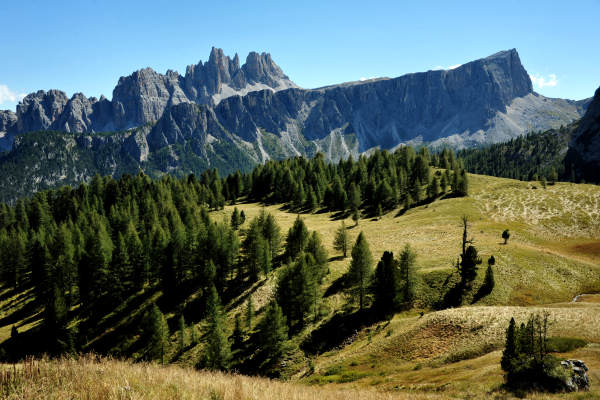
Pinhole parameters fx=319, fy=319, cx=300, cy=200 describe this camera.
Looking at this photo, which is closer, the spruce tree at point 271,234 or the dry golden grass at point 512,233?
the dry golden grass at point 512,233

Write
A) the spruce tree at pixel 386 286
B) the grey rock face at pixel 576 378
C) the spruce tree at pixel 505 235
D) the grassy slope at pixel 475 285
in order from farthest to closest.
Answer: the spruce tree at pixel 505 235 → the spruce tree at pixel 386 286 → the grassy slope at pixel 475 285 → the grey rock face at pixel 576 378

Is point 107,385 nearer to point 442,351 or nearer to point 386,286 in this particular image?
point 442,351

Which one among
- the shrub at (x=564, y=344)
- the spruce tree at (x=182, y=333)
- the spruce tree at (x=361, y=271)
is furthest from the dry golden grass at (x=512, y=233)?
the shrub at (x=564, y=344)

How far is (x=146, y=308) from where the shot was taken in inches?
2547

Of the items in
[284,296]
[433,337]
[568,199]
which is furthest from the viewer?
[568,199]

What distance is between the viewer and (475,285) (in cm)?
5584

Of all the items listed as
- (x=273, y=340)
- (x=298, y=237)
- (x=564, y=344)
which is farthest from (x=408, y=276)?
(x=564, y=344)

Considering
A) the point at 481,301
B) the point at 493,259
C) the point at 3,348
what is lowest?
the point at 3,348

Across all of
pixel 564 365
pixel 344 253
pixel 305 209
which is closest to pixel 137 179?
pixel 305 209

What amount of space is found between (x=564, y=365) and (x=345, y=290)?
154 feet

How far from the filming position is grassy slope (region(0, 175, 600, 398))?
3025 centimetres

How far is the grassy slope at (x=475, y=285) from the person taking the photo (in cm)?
3025

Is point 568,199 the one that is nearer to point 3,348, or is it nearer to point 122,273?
point 122,273

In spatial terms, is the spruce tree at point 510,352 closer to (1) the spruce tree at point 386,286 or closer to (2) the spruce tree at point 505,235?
(1) the spruce tree at point 386,286
